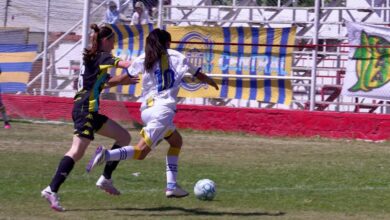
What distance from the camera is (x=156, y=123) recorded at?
9.41 meters

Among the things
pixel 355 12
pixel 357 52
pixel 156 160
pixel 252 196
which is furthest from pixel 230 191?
pixel 355 12

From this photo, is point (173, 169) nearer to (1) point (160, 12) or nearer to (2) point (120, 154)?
(2) point (120, 154)

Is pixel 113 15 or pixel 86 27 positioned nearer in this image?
pixel 86 27

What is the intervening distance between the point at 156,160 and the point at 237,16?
952 centimetres

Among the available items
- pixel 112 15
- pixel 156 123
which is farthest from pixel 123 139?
pixel 112 15

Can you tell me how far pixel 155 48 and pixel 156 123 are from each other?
793 millimetres

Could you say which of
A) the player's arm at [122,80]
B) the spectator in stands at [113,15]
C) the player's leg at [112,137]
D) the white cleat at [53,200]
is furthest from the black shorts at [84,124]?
the spectator in stands at [113,15]

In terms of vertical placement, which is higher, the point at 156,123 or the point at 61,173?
the point at 156,123

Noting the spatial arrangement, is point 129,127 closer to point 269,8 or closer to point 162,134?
point 269,8

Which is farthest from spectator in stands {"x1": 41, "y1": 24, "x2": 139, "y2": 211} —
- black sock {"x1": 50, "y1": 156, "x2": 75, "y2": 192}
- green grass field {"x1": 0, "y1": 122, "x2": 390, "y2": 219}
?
green grass field {"x1": 0, "y1": 122, "x2": 390, "y2": 219}

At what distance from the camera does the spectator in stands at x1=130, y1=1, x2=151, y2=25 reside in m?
22.6

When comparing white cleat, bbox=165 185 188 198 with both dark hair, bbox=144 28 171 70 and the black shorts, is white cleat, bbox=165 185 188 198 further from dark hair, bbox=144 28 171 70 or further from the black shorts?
dark hair, bbox=144 28 171 70

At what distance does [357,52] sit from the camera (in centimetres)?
1911

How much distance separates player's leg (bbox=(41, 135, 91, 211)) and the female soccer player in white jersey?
31cm
